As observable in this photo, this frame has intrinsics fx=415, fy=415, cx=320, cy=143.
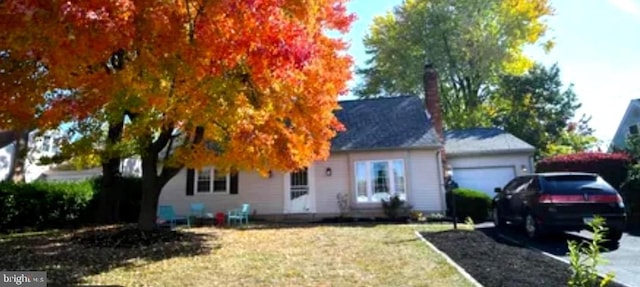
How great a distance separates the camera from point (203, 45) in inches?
291

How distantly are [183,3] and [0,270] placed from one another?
18.7 ft

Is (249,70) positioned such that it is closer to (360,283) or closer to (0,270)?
(360,283)

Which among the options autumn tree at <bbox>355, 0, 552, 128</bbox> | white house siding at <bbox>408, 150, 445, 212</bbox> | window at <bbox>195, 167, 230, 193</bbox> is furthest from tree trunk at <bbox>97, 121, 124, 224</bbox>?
autumn tree at <bbox>355, 0, 552, 128</bbox>

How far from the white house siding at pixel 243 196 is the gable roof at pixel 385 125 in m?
3.27

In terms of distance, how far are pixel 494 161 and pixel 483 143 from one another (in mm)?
1273

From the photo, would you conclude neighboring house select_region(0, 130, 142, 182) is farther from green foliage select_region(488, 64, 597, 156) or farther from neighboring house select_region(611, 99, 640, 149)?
neighboring house select_region(611, 99, 640, 149)

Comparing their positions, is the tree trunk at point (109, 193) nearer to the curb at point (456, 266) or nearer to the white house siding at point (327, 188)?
the white house siding at point (327, 188)

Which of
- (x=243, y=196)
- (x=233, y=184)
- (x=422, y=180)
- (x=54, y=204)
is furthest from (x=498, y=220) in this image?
(x=54, y=204)

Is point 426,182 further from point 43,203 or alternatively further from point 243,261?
point 43,203

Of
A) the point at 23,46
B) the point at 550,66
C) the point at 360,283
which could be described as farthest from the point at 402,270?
the point at 550,66

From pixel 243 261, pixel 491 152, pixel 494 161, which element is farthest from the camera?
pixel 494 161

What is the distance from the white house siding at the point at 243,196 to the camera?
60.2ft

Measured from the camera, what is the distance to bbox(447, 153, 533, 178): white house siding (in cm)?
2009

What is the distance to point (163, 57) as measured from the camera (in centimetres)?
739
